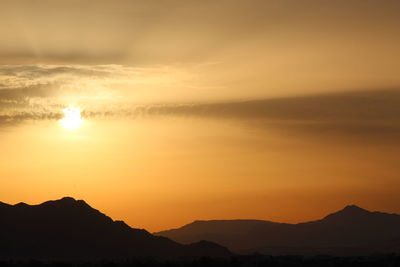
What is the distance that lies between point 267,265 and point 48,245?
10441 centimetres

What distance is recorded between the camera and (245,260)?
104500 millimetres

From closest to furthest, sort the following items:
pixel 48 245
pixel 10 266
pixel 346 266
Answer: pixel 346 266 → pixel 10 266 → pixel 48 245

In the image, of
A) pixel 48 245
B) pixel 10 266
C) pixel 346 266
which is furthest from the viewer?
pixel 48 245

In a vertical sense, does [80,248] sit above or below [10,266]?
above

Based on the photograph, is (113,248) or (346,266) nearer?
Answer: (346,266)

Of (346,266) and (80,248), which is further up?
(80,248)

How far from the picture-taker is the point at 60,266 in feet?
328

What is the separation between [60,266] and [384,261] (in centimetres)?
3961

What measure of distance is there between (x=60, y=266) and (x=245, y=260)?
2373 cm

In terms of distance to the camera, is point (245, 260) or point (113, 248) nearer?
point (245, 260)

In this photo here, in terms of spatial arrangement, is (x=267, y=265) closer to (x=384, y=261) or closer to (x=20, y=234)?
(x=384, y=261)

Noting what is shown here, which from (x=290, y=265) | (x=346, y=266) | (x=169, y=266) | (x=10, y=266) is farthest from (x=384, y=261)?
(x=10, y=266)

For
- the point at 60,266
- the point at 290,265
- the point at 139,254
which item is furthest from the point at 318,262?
the point at 139,254

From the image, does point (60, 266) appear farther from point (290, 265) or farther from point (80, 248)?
point (80, 248)
